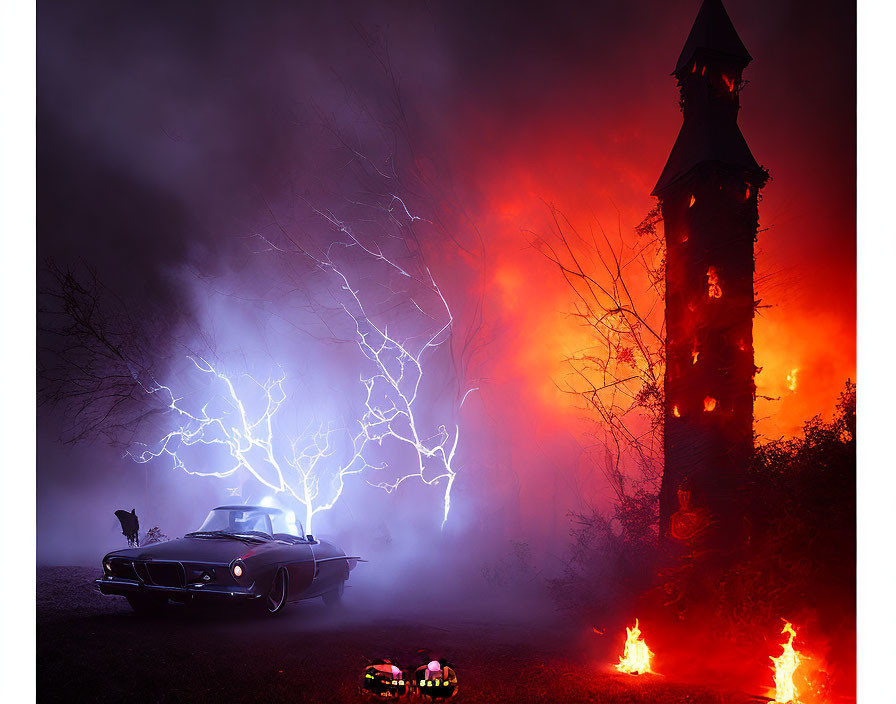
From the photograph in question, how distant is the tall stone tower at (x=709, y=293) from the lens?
4.20 metres

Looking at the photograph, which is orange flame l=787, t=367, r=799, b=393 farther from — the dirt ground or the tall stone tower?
the dirt ground

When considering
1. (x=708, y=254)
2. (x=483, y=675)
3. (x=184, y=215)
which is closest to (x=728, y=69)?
(x=708, y=254)

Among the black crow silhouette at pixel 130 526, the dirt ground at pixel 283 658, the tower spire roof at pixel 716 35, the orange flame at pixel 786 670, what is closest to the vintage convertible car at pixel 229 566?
the dirt ground at pixel 283 658

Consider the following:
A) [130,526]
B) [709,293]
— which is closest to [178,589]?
[130,526]

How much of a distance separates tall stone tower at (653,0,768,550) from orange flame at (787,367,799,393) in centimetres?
114

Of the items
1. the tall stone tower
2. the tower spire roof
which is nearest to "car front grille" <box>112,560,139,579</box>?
the tall stone tower

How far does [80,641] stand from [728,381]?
472cm

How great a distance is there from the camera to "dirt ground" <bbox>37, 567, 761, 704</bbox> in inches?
124

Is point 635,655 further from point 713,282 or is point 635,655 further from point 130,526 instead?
point 130,526

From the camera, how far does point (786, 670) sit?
11.1 feet

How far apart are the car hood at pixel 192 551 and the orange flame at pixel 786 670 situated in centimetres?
356

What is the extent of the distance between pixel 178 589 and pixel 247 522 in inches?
38.4

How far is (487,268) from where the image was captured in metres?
7.18
